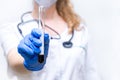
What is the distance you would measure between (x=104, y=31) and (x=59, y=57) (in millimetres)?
411

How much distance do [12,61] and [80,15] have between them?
53 cm

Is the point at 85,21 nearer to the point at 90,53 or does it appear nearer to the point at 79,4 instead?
the point at 79,4

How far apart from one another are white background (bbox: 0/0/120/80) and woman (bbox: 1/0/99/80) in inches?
5.4

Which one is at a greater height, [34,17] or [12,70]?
[34,17]

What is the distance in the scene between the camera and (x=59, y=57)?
4.07 feet

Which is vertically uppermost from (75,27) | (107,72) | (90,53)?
(75,27)

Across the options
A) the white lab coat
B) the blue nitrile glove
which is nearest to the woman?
the white lab coat

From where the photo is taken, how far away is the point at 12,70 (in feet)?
4.05

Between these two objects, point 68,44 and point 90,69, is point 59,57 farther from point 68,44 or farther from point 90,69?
point 90,69

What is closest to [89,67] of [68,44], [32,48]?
[68,44]

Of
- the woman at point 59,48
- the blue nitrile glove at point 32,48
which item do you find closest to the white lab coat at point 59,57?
the woman at point 59,48

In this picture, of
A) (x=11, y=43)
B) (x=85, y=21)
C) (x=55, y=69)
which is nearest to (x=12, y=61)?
(x=11, y=43)

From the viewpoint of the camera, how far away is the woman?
3.89 ft

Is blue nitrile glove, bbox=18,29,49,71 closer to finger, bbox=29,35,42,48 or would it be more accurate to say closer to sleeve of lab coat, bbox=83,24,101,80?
finger, bbox=29,35,42,48
